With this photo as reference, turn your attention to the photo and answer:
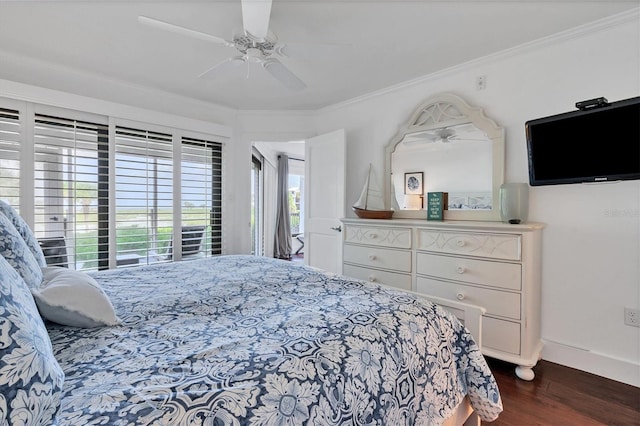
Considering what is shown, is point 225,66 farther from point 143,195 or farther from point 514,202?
point 514,202

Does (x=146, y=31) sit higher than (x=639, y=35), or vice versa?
(x=146, y=31)

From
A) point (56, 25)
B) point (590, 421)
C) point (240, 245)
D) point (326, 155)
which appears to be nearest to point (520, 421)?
point (590, 421)

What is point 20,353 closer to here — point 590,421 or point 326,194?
point 590,421

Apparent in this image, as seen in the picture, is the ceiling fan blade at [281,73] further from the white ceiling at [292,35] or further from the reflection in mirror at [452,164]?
the reflection in mirror at [452,164]

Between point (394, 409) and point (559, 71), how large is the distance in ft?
8.81

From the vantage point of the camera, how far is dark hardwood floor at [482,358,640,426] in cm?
168

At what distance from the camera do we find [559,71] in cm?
231

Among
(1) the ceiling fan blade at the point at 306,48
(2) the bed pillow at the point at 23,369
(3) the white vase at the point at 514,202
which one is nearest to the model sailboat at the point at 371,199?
(3) the white vase at the point at 514,202

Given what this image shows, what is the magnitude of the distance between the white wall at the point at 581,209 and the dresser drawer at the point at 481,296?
51 centimetres

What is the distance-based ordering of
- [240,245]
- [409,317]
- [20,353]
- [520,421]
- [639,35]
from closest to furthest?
1. [20,353]
2. [409,317]
3. [520,421]
4. [639,35]
5. [240,245]

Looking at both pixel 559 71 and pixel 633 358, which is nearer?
pixel 633 358

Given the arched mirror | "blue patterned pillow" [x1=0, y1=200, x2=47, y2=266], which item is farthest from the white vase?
"blue patterned pillow" [x1=0, y1=200, x2=47, y2=266]

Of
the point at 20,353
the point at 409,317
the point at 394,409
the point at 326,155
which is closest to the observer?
the point at 20,353

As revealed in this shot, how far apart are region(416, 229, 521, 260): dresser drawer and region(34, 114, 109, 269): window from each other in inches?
122
